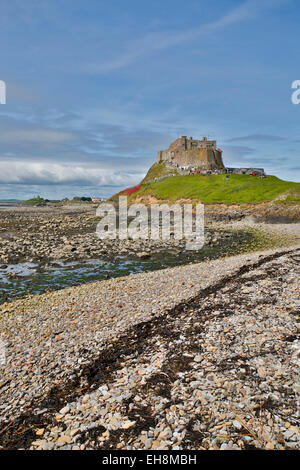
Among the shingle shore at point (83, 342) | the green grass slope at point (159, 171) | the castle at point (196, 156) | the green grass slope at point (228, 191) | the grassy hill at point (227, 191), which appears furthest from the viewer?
the green grass slope at point (159, 171)

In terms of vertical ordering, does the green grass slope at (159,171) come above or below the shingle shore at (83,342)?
above

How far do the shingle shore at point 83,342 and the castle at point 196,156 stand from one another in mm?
142643

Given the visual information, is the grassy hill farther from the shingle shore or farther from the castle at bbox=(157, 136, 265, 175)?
the shingle shore

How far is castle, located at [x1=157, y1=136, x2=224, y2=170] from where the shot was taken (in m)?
165

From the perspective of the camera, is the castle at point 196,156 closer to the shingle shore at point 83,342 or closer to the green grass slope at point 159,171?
the green grass slope at point 159,171

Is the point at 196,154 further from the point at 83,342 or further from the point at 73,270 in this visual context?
the point at 83,342

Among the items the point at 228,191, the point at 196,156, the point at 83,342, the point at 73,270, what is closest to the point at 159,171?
the point at 196,156

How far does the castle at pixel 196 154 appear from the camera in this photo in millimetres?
165125

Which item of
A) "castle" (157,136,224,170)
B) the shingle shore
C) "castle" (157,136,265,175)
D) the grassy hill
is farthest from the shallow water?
"castle" (157,136,224,170)

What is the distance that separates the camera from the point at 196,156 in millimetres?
169000

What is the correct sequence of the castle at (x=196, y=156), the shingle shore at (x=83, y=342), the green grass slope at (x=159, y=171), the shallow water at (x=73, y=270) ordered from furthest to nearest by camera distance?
the green grass slope at (x=159, y=171) < the castle at (x=196, y=156) < the shallow water at (x=73, y=270) < the shingle shore at (x=83, y=342)

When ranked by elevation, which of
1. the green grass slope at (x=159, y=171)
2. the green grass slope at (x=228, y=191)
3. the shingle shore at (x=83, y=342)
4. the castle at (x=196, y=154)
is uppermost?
the castle at (x=196, y=154)

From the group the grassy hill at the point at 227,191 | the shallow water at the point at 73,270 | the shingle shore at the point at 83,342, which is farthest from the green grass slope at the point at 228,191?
the shingle shore at the point at 83,342
